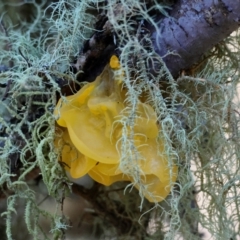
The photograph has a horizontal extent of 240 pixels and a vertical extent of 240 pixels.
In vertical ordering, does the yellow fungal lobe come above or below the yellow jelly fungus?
above

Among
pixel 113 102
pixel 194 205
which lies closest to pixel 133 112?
pixel 113 102

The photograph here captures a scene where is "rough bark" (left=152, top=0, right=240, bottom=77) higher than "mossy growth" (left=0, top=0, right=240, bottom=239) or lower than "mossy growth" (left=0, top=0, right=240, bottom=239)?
higher

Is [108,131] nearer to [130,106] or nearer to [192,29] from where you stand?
[130,106]

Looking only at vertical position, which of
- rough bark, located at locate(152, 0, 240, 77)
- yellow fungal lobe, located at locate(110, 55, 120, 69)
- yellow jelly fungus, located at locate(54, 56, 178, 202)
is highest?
rough bark, located at locate(152, 0, 240, 77)
